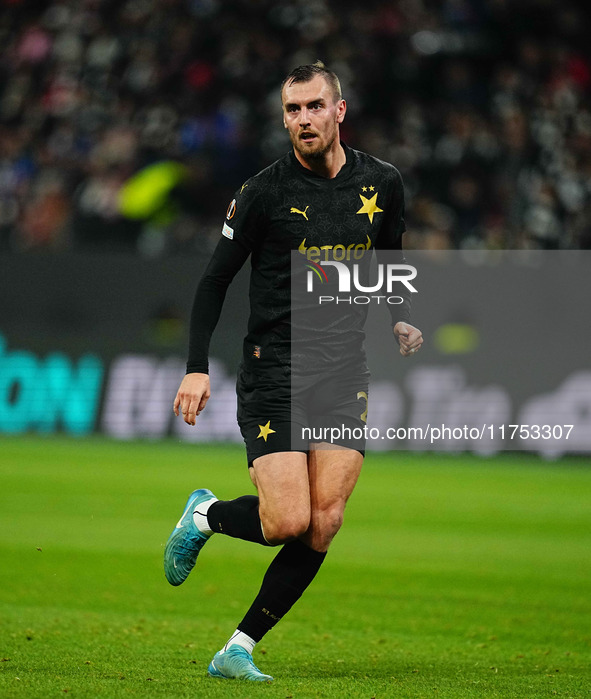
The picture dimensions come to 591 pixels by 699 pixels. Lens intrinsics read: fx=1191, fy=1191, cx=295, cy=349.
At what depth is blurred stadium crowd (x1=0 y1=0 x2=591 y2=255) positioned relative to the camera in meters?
14.4

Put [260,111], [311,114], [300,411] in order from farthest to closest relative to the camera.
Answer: [260,111]
[300,411]
[311,114]

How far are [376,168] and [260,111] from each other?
36.5ft

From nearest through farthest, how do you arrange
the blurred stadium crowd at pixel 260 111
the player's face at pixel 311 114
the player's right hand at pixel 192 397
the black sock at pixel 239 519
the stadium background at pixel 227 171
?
the player's right hand at pixel 192 397 < the player's face at pixel 311 114 < the black sock at pixel 239 519 < the stadium background at pixel 227 171 < the blurred stadium crowd at pixel 260 111

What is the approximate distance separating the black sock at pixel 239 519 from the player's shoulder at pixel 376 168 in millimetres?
1444

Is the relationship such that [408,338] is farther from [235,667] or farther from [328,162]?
[235,667]

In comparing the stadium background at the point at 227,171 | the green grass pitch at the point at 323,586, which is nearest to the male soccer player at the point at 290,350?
the green grass pitch at the point at 323,586

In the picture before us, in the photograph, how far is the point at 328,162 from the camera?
489cm

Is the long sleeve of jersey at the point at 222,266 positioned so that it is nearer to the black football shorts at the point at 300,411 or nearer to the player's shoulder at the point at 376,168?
the black football shorts at the point at 300,411

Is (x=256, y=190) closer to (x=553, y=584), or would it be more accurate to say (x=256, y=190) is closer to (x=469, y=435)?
(x=553, y=584)

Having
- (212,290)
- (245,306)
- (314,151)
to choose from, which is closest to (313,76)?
(314,151)

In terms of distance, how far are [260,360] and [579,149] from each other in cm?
1047

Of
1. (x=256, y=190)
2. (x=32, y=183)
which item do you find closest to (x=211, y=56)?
(x=32, y=183)

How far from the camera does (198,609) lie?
21.9 ft

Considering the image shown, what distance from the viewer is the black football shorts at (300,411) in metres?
4.77
